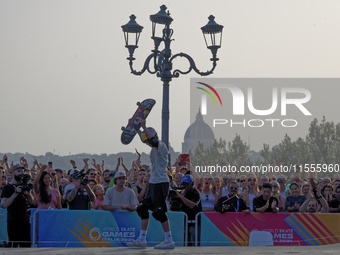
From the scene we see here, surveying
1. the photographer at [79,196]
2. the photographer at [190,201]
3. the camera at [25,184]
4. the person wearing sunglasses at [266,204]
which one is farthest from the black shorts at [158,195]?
the person wearing sunglasses at [266,204]

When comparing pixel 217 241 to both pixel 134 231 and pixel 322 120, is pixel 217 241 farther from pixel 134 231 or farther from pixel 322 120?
pixel 322 120

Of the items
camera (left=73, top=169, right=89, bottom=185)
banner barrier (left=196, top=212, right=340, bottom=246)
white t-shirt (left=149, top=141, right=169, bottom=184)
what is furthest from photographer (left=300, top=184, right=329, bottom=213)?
white t-shirt (left=149, top=141, right=169, bottom=184)

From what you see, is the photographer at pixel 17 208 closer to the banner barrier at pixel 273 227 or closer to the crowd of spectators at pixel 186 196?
the crowd of spectators at pixel 186 196

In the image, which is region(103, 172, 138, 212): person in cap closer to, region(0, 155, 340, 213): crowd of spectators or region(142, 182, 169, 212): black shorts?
region(0, 155, 340, 213): crowd of spectators

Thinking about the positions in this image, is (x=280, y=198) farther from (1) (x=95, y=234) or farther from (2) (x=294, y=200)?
(1) (x=95, y=234)

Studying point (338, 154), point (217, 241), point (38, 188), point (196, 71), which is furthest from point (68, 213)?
point (338, 154)

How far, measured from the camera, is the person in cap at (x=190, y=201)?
39.4 feet

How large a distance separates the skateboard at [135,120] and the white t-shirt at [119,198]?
2.78 feet

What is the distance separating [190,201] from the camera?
12.1 metres

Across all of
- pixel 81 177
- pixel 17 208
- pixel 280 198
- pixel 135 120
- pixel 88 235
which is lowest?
pixel 88 235

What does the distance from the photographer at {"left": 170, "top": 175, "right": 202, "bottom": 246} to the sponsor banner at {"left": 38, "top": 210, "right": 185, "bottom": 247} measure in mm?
149

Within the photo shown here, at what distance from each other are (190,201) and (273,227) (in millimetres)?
1769

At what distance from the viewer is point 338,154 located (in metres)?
71.4

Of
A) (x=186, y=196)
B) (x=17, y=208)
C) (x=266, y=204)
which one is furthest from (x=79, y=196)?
(x=266, y=204)
